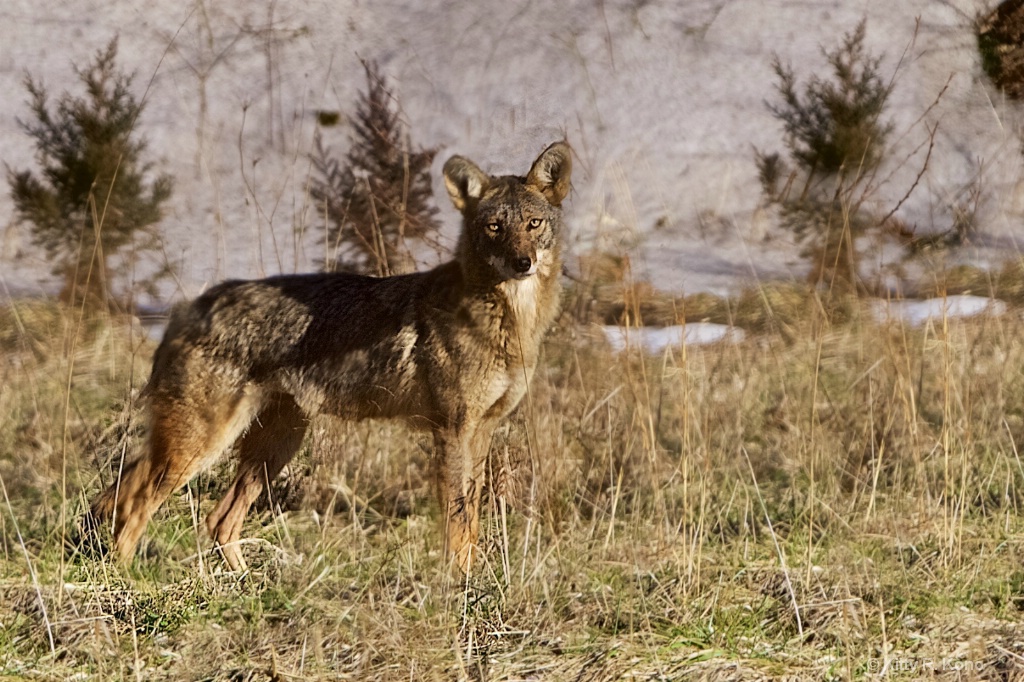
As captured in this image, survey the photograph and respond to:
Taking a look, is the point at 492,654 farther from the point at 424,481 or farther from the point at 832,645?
the point at 424,481

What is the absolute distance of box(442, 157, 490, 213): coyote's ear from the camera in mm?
4391

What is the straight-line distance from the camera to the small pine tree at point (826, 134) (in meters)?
9.25

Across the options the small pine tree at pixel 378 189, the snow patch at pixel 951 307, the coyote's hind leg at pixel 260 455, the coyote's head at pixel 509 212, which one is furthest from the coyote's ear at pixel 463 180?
the snow patch at pixel 951 307

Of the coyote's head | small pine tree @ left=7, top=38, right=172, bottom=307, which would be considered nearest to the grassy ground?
the coyote's head

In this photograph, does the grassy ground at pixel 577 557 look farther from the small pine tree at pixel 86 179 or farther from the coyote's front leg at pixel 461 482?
the small pine tree at pixel 86 179

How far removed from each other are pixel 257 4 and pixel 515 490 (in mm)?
8927

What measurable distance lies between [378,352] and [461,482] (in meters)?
0.67

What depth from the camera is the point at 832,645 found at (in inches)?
139

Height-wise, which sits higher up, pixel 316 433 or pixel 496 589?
pixel 316 433

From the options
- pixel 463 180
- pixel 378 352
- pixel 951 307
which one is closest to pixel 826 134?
pixel 951 307

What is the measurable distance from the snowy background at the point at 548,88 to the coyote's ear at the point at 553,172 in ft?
15.9

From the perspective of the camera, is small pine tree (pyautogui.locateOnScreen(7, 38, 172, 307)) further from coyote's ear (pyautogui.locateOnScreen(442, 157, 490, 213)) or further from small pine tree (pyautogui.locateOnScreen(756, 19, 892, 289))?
small pine tree (pyautogui.locateOnScreen(756, 19, 892, 289))

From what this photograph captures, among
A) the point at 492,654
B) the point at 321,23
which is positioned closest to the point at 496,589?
the point at 492,654

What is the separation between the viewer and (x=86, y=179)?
9.12m
